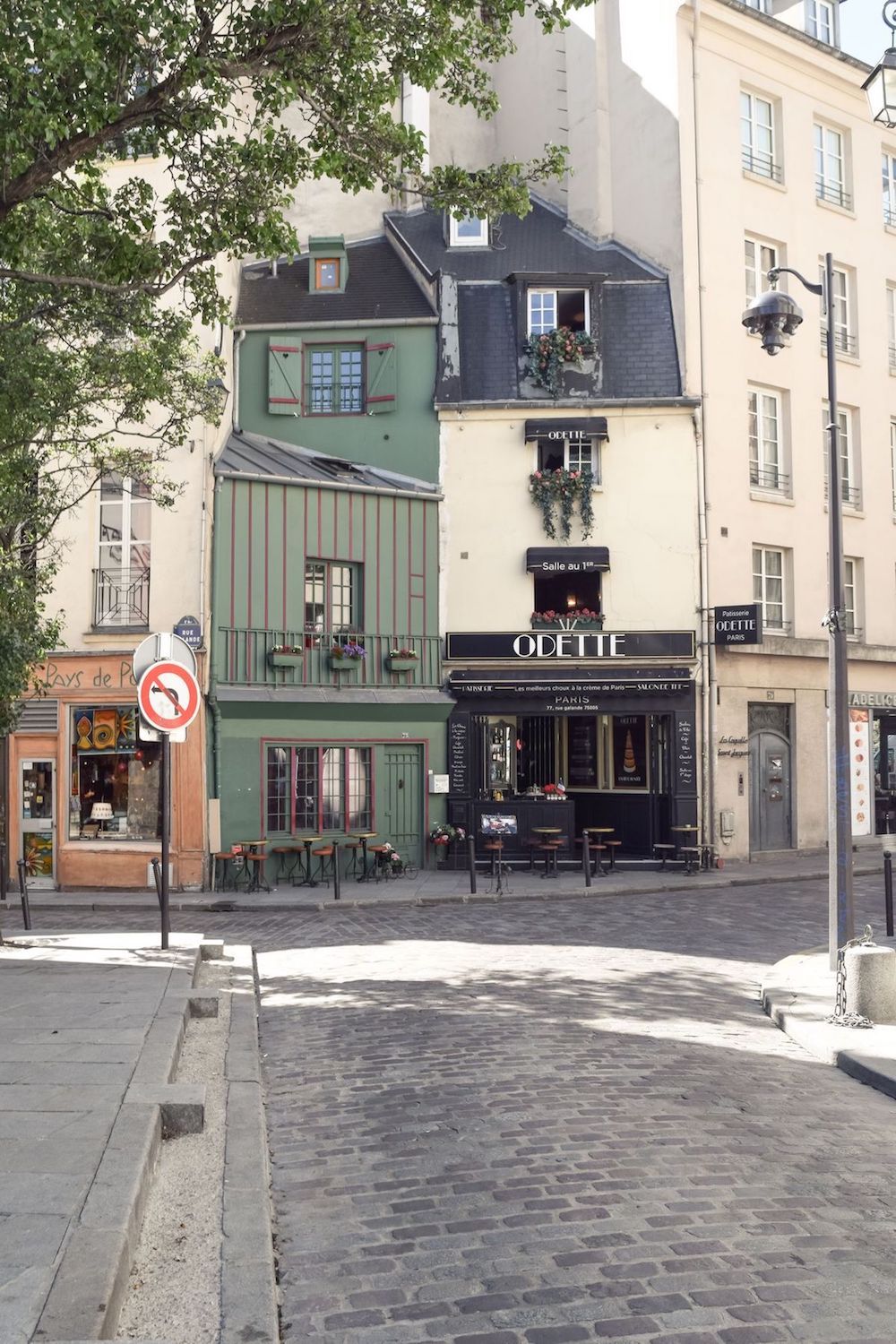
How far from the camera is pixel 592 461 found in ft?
72.1

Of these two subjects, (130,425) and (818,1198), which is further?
(130,425)

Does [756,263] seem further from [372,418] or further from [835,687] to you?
[835,687]

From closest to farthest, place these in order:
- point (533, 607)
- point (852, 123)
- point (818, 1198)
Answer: point (818, 1198) → point (533, 607) → point (852, 123)

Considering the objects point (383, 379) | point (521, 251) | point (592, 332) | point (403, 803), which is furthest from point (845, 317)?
point (403, 803)

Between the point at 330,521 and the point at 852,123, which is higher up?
the point at 852,123

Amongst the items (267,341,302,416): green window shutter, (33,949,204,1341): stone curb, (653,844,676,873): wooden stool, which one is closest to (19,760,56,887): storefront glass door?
(267,341,302,416): green window shutter

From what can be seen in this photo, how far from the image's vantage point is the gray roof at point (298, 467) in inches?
778

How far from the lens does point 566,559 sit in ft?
70.2

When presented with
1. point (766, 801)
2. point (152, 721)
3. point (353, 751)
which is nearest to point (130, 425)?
point (353, 751)

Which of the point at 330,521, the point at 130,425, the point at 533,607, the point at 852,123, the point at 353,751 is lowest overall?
the point at 353,751

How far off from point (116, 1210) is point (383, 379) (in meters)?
19.3

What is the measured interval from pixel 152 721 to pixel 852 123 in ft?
73.2

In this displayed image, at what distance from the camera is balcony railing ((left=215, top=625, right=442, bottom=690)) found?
19250mm

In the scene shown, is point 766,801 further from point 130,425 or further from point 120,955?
point 120,955
